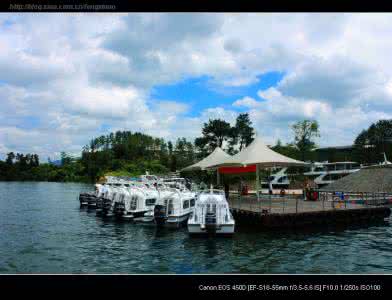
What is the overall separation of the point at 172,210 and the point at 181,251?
853cm

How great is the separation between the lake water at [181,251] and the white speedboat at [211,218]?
571 mm

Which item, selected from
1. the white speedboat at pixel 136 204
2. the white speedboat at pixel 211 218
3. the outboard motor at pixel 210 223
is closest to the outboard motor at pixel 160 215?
the white speedboat at pixel 211 218

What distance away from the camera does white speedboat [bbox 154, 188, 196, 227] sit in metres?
26.2

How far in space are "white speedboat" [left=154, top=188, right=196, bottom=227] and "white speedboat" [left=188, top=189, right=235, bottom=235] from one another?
12.4 ft

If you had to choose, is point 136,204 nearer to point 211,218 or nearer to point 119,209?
point 119,209

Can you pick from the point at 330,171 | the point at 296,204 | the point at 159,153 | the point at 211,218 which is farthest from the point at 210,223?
the point at 159,153

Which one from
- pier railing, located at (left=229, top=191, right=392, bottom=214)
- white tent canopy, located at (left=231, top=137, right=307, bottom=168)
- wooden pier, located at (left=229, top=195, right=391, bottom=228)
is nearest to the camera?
wooden pier, located at (left=229, top=195, right=391, bottom=228)

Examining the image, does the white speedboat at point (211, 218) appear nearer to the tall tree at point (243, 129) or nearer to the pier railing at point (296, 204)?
the pier railing at point (296, 204)

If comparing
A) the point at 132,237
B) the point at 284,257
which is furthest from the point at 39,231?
the point at 284,257

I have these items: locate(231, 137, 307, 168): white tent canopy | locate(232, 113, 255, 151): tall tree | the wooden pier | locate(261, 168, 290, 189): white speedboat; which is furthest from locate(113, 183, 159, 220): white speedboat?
locate(261, 168, 290, 189): white speedboat

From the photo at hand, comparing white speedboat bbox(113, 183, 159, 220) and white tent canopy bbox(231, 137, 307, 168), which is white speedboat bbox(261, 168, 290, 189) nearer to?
white tent canopy bbox(231, 137, 307, 168)

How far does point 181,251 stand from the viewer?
61.7 ft
